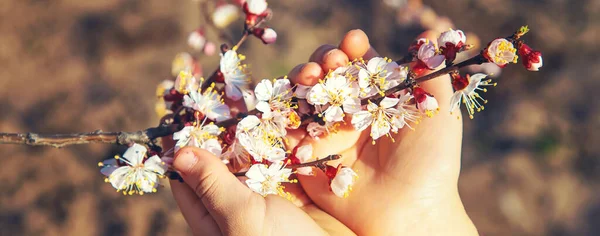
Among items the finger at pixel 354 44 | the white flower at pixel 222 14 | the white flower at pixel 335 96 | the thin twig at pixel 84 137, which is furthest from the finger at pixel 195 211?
the white flower at pixel 222 14

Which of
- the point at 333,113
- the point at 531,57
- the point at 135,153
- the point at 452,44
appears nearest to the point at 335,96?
the point at 333,113

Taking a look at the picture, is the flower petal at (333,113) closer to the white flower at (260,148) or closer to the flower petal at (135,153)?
the white flower at (260,148)

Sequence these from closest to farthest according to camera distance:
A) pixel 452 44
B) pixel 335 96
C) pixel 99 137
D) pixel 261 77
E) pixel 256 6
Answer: pixel 452 44
pixel 335 96
pixel 99 137
pixel 256 6
pixel 261 77

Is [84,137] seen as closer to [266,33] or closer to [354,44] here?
[266,33]

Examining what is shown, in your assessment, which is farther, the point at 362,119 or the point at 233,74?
the point at 233,74

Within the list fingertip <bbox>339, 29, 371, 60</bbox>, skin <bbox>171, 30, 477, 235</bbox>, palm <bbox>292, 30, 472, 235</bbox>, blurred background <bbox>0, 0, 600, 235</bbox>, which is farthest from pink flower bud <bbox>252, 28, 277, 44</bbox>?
blurred background <bbox>0, 0, 600, 235</bbox>

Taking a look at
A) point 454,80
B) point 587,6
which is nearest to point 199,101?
point 454,80
